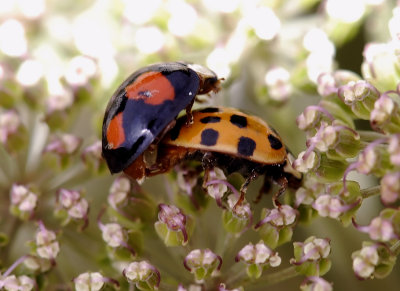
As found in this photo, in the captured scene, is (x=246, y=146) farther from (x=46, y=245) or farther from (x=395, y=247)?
(x=46, y=245)

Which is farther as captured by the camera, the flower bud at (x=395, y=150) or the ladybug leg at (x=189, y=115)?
the ladybug leg at (x=189, y=115)

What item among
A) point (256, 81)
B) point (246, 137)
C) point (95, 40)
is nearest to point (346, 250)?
point (256, 81)

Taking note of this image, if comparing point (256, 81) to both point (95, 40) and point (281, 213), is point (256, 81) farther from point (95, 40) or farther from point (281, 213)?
point (281, 213)

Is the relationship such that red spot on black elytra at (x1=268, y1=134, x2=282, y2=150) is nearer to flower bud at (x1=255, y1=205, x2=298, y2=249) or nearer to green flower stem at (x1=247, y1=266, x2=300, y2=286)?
flower bud at (x1=255, y1=205, x2=298, y2=249)

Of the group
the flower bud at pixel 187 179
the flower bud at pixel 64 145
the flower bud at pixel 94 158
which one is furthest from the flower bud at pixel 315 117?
the flower bud at pixel 64 145

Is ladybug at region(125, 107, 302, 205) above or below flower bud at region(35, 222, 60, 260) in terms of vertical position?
above

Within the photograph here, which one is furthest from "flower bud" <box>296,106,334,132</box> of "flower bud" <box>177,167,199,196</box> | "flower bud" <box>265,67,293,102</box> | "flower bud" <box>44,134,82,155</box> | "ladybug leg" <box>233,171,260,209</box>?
"flower bud" <box>44,134,82,155</box>

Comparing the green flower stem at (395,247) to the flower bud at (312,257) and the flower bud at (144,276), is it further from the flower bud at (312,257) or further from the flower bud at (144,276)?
the flower bud at (144,276)
